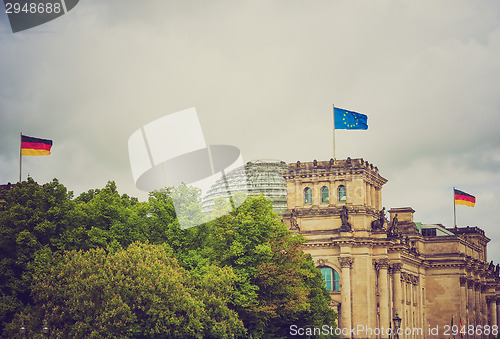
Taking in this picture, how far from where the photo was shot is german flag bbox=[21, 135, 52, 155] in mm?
100188

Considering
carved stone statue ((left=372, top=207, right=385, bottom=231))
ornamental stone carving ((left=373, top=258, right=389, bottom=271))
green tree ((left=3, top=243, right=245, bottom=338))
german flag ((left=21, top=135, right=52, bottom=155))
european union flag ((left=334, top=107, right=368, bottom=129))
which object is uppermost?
european union flag ((left=334, top=107, right=368, bottom=129))

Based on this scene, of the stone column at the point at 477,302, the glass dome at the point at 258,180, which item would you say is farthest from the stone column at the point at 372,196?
the stone column at the point at 477,302

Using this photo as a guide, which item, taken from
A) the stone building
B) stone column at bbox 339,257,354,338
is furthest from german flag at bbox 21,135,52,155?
stone column at bbox 339,257,354,338

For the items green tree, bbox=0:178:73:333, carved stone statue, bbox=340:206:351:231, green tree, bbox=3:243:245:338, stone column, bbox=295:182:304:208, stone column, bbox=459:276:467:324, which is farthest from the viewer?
stone column, bbox=459:276:467:324

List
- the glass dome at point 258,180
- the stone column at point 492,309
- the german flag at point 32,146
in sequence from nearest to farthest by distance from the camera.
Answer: the german flag at point 32,146 → the glass dome at point 258,180 → the stone column at point 492,309

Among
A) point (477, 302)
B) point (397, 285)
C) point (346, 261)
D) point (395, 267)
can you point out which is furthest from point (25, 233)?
→ point (477, 302)

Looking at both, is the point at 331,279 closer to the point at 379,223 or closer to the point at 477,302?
the point at 379,223

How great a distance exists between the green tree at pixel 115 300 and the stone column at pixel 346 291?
44.4 metres

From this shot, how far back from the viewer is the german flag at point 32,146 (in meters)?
100

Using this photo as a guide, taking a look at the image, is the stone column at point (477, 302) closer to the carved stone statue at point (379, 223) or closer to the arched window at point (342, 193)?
the carved stone statue at point (379, 223)

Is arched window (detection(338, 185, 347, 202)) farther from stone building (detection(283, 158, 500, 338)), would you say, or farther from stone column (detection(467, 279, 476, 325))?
stone column (detection(467, 279, 476, 325))

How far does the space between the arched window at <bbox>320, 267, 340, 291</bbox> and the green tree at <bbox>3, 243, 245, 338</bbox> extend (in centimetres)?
4591

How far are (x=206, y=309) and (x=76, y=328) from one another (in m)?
12.0

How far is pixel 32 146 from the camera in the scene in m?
100
